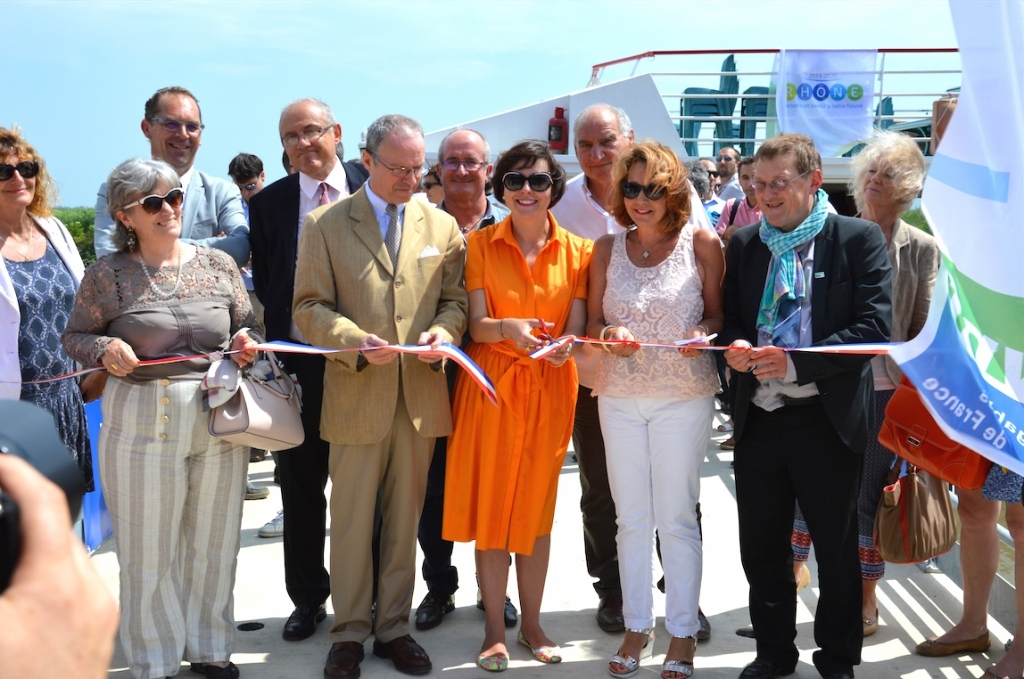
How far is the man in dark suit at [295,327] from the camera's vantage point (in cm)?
480

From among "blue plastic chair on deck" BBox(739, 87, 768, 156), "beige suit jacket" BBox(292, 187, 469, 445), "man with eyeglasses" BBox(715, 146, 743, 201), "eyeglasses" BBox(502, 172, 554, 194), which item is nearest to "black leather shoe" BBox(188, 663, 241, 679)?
"beige suit jacket" BBox(292, 187, 469, 445)

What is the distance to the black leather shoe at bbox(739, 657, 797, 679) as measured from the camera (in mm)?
4199

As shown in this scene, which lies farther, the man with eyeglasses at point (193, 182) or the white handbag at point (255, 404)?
the man with eyeglasses at point (193, 182)

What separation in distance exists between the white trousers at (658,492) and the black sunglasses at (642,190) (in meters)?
A: 0.91

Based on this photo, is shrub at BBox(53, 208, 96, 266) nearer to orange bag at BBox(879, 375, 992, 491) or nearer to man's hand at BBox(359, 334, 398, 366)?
man's hand at BBox(359, 334, 398, 366)

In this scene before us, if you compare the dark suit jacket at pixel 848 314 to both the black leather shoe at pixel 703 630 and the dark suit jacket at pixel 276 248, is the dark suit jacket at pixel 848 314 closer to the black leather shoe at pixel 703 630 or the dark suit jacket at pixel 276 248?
the black leather shoe at pixel 703 630

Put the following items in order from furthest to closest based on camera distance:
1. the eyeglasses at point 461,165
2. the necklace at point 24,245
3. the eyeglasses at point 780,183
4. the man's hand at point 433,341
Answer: the eyeglasses at point 461,165, the necklace at point 24,245, the man's hand at point 433,341, the eyeglasses at point 780,183

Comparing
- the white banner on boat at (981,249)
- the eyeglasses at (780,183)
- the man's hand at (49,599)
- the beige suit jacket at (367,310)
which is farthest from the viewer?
the beige suit jacket at (367,310)

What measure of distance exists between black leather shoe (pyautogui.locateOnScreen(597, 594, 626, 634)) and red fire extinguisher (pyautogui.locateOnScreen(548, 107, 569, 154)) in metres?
10.7

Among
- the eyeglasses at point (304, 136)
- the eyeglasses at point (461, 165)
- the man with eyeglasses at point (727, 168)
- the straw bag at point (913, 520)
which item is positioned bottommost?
the straw bag at point (913, 520)

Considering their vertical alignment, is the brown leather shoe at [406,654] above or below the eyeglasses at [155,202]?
below

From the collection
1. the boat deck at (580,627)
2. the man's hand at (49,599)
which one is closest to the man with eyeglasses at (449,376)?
the boat deck at (580,627)

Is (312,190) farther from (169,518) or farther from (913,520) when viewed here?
(913,520)

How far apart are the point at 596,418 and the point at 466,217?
4.28 feet
